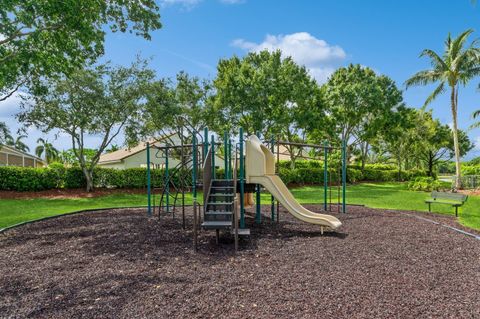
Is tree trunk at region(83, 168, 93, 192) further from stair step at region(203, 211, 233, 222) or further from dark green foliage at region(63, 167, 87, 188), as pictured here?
stair step at region(203, 211, 233, 222)

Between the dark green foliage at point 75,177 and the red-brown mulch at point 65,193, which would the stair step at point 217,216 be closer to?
the dark green foliage at point 75,177

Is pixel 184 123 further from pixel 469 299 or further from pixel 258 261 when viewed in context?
pixel 469 299

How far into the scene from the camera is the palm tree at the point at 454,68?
2027 cm

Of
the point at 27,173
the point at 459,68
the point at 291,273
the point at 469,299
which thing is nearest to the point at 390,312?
the point at 469,299

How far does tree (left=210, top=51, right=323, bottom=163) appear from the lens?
2025 cm

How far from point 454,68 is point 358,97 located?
20.7ft

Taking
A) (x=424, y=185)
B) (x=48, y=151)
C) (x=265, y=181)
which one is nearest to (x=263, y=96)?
(x=424, y=185)

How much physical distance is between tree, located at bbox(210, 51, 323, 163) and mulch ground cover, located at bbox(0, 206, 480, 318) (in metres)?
14.2

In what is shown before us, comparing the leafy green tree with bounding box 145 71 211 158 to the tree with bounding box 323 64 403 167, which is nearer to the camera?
the leafy green tree with bounding box 145 71 211 158

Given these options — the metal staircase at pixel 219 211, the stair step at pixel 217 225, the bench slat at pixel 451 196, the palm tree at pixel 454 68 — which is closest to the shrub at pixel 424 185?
the palm tree at pixel 454 68

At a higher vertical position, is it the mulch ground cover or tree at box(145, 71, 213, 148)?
tree at box(145, 71, 213, 148)

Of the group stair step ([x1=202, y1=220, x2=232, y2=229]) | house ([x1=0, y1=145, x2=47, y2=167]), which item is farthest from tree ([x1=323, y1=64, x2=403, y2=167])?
house ([x1=0, y1=145, x2=47, y2=167])

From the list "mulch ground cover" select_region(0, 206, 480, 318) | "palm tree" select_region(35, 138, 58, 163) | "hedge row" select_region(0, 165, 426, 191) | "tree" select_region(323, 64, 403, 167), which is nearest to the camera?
"mulch ground cover" select_region(0, 206, 480, 318)

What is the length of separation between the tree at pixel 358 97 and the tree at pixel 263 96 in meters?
3.40
